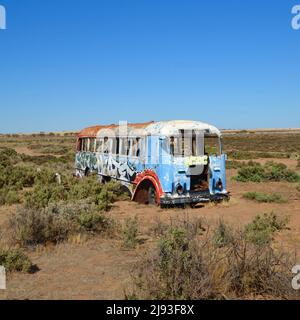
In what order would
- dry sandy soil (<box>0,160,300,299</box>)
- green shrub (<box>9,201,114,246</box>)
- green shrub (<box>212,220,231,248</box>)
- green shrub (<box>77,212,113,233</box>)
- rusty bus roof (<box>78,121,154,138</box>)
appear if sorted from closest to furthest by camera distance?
dry sandy soil (<box>0,160,300,299</box>)
green shrub (<box>212,220,231,248</box>)
green shrub (<box>9,201,114,246</box>)
green shrub (<box>77,212,113,233</box>)
rusty bus roof (<box>78,121,154,138</box>)

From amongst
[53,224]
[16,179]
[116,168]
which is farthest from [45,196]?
[16,179]

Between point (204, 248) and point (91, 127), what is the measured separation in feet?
46.9

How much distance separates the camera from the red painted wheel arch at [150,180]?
41.1 feet

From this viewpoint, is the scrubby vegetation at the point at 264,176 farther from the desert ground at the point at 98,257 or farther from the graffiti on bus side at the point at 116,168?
the graffiti on bus side at the point at 116,168

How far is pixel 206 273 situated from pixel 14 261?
3.25 m

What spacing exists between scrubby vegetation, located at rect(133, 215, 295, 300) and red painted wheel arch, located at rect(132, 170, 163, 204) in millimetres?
6621

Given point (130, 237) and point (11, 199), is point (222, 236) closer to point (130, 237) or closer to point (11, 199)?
point (130, 237)

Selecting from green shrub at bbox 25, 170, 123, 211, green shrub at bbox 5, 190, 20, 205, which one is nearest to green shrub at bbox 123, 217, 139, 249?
green shrub at bbox 25, 170, 123, 211

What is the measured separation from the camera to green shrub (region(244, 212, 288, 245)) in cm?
773

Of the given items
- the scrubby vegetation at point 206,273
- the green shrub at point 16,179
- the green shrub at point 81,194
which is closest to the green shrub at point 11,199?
the green shrub at point 81,194

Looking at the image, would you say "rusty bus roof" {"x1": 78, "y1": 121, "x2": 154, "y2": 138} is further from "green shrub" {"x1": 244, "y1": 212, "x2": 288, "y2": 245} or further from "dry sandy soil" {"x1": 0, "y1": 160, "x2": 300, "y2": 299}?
"green shrub" {"x1": 244, "y1": 212, "x2": 288, "y2": 245}

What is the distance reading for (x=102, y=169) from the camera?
1708cm

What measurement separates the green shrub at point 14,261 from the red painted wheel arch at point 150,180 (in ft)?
20.5

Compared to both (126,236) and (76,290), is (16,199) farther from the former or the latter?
(76,290)
